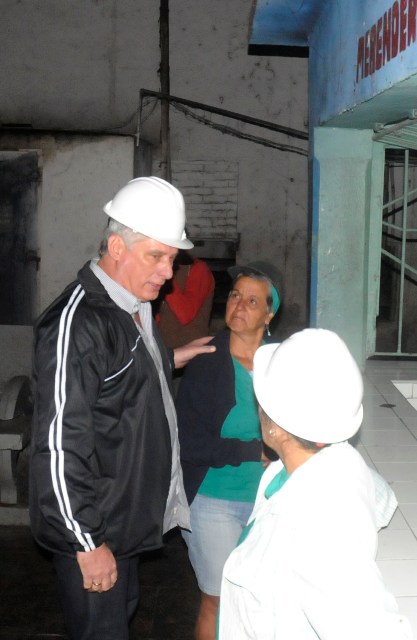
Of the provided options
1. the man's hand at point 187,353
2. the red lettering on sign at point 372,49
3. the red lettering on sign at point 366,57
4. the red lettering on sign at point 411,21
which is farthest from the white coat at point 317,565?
the red lettering on sign at point 366,57

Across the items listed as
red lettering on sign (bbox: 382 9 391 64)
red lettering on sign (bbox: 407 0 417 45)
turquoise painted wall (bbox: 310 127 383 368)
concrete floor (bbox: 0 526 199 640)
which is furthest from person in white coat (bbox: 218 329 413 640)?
turquoise painted wall (bbox: 310 127 383 368)

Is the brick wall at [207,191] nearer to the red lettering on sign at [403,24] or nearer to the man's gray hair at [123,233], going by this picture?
the red lettering on sign at [403,24]

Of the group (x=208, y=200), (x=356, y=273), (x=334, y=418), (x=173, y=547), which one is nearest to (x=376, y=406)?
(x=356, y=273)

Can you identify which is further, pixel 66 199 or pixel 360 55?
pixel 66 199

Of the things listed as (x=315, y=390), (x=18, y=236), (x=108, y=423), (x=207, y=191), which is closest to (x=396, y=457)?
(x=108, y=423)

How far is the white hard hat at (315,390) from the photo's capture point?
1.69 meters

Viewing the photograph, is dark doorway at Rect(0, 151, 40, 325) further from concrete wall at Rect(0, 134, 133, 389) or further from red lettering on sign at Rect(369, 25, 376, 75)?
red lettering on sign at Rect(369, 25, 376, 75)

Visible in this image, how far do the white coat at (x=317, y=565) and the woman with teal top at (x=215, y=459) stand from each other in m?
1.12

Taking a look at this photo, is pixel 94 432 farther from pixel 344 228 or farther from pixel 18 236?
pixel 18 236

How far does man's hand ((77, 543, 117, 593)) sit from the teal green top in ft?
2.26

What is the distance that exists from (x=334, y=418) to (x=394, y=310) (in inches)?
320

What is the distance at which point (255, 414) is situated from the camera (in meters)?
3.10

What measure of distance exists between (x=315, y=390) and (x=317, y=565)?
38 centimetres

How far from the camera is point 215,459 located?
2955 mm
